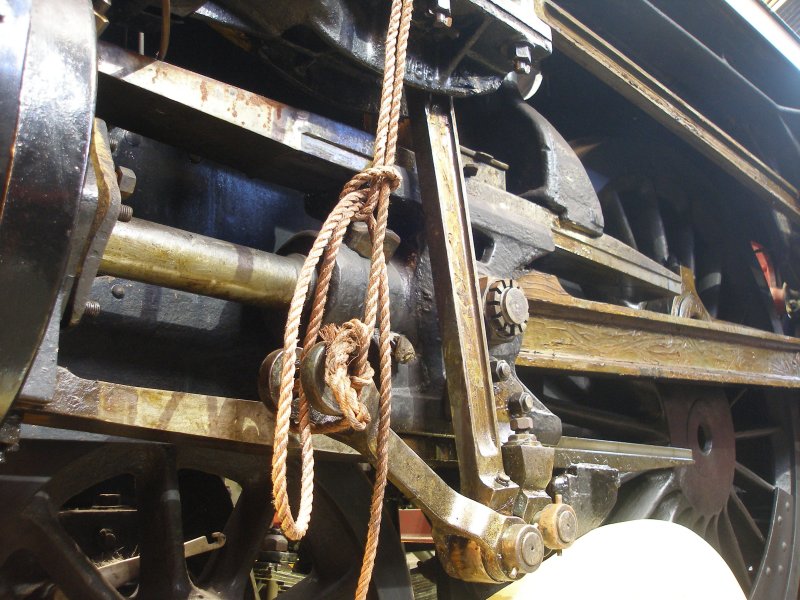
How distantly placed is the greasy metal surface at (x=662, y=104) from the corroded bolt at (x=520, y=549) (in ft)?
4.13

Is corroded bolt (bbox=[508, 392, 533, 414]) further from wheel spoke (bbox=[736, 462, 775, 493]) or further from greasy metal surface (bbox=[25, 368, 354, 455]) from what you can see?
wheel spoke (bbox=[736, 462, 775, 493])

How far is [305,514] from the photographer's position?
0.79 meters

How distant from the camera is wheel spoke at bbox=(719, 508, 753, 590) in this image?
2617 mm

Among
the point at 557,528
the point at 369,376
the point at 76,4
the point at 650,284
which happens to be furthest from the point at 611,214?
the point at 76,4

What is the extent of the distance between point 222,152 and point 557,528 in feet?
2.87

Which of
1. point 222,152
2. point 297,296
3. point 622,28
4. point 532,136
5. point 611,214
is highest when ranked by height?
point 622,28

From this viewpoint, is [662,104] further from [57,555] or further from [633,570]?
[57,555]

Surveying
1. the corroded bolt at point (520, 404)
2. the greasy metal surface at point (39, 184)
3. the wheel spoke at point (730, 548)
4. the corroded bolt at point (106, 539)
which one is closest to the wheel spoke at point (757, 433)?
the wheel spoke at point (730, 548)

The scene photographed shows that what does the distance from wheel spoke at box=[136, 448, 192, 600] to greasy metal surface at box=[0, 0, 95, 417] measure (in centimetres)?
61

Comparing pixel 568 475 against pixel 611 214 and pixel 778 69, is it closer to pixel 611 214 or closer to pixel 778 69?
pixel 611 214

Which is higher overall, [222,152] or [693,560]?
[222,152]

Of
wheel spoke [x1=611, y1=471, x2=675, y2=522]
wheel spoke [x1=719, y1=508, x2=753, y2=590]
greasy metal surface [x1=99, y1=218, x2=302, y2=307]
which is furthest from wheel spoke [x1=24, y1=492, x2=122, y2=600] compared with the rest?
wheel spoke [x1=719, y1=508, x2=753, y2=590]

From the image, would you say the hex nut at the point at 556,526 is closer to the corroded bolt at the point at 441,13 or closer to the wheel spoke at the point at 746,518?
the corroded bolt at the point at 441,13

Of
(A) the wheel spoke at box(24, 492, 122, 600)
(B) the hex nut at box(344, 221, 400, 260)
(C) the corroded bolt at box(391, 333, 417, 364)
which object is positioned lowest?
(A) the wheel spoke at box(24, 492, 122, 600)
